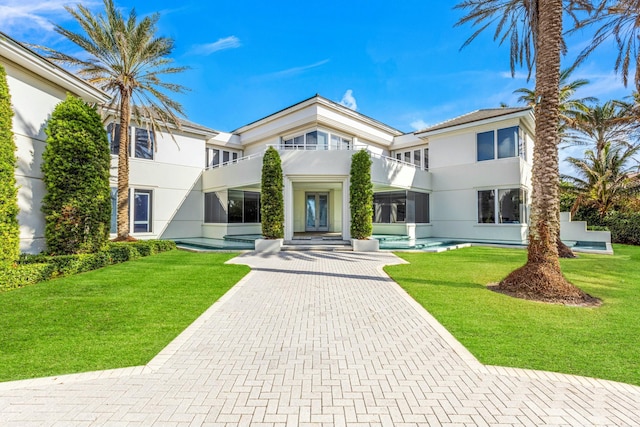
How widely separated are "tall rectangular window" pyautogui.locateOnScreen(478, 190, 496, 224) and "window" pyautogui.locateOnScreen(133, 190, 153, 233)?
20886 mm

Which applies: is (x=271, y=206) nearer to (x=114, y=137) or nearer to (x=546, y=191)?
(x=114, y=137)

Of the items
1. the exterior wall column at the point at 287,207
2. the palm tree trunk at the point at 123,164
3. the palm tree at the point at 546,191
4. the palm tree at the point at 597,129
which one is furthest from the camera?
the palm tree at the point at 597,129

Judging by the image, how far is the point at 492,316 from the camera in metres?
6.09

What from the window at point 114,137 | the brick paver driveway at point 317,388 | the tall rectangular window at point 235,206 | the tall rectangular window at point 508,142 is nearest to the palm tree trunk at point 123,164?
the window at point 114,137

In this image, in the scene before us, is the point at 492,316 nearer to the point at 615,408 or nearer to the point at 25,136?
the point at 615,408

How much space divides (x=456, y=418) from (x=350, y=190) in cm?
1371

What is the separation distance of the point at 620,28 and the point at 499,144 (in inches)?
327

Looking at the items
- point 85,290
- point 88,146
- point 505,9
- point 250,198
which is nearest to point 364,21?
point 505,9

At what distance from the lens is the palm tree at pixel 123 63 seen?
48.0 feet

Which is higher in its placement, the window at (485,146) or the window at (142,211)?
the window at (485,146)

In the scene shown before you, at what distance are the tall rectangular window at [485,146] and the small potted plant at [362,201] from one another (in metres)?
8.60

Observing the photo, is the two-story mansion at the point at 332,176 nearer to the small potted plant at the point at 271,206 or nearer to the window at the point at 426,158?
the window at the point at 426,158

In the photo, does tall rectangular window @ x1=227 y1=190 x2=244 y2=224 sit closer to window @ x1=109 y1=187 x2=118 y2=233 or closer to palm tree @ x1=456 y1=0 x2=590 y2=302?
window @ x1=109 y1=187 x2=118 y2=233

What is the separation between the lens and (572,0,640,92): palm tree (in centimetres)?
1041
